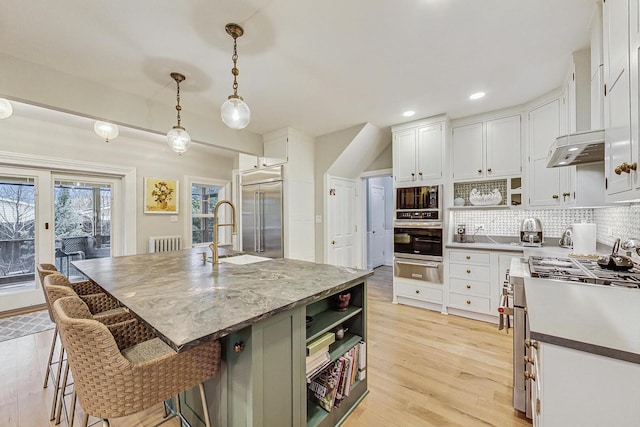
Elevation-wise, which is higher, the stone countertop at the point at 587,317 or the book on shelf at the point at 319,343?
the stone countertop at the point at 587,317

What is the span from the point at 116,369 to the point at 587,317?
65.8 inches

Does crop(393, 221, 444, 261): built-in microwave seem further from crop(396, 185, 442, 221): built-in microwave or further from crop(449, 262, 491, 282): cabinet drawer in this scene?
crop(449, 262, 491, 282): cabinet drawer

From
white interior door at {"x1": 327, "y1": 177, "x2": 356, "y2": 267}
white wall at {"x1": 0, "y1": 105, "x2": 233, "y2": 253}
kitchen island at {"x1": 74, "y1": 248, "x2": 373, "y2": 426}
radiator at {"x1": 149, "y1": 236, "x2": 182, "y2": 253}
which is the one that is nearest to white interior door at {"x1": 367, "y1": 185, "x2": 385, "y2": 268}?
white interior door at {"x1": 327, "y1": 177, "x2": 356, "y2": 267}

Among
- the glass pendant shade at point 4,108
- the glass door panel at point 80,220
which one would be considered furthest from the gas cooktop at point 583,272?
the glass door panel at point 80,220

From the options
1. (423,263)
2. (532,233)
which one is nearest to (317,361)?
(423,263)

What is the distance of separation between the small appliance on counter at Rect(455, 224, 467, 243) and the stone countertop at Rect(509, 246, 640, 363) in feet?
7.67

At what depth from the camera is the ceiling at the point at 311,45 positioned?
5.40ft

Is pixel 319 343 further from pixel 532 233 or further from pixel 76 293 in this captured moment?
pixel 532 233

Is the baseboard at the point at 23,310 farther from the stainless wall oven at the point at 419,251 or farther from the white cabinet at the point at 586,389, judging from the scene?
the white cabinet at the point at 586,389

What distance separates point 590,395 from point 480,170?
313 cm

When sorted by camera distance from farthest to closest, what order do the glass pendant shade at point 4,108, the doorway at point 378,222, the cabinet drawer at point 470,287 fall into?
1. the doorway at point 378,222
2. the cabinet drawer at point 470,287
3. the glass pendant shade at point 4,108

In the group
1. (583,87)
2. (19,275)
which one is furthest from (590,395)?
(19,275)

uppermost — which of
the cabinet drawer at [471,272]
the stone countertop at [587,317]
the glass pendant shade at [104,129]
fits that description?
the glass pendant shade at [104,129]

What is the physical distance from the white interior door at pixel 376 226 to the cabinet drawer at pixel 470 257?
2.65 meters
